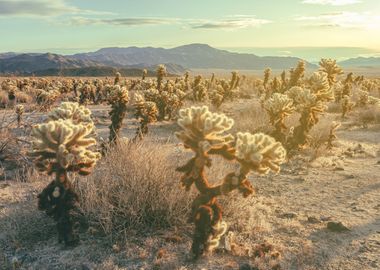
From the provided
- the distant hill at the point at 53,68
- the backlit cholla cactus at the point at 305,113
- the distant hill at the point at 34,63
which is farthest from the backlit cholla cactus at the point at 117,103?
the distant hill at the point at 34,63

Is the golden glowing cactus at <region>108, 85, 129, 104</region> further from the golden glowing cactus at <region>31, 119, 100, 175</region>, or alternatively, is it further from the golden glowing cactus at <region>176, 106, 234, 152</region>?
the golden glowing cactus at <region>176, 106, 234, 152</region>

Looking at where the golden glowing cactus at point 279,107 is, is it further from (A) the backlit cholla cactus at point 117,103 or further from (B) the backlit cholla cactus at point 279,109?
(A) the backlit cholla cactus at point 117,103

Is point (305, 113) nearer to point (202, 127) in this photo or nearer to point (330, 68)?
point (330, 68)

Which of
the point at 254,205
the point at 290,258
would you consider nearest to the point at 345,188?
the point at 254,205

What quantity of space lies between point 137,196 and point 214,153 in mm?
1449

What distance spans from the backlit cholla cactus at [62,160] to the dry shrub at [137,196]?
0.45m

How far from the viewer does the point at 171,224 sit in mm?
6035

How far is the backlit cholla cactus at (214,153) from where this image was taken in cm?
474

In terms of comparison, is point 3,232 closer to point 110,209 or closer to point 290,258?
point 110,209

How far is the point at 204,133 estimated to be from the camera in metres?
4.76

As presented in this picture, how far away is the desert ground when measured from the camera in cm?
538

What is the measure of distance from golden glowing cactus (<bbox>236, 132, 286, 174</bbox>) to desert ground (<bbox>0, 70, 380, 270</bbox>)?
1.25 metres

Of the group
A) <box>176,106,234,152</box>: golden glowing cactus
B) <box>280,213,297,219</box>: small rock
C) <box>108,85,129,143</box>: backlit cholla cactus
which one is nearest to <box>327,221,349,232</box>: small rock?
<box>280,213,297,219</box>: small rock

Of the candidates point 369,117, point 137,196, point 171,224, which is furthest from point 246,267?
point 369,117
